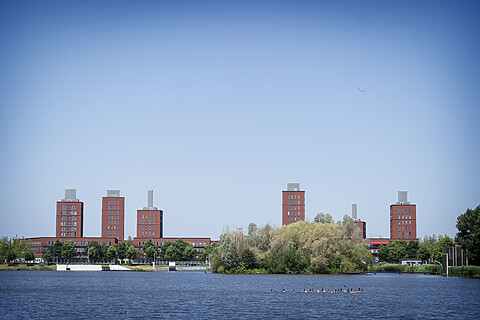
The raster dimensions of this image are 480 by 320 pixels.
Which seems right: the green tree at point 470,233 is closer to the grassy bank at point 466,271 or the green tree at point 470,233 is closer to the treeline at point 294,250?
the grassy bank at point 466,271

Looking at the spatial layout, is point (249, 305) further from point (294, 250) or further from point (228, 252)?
point (228, 252)

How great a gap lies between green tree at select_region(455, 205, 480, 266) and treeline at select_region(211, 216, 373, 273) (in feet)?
86.3

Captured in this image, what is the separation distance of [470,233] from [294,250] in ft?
123

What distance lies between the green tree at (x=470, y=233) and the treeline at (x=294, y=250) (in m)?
26.3

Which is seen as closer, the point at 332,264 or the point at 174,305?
the point at 174,305

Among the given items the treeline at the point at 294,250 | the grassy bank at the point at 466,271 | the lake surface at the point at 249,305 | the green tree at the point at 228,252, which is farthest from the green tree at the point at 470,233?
the green tree at the point at 228,252

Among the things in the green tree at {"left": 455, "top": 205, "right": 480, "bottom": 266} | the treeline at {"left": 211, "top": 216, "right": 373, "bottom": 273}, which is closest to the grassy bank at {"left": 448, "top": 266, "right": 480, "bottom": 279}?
the green tree at {"left": 455, "top": 205, "right": 480, "bottom": 266}

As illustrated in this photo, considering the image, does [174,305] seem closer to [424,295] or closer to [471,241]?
[424,295]

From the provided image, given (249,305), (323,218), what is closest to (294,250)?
(323,218)

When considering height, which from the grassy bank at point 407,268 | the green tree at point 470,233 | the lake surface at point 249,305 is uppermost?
the green tree at point 470,233

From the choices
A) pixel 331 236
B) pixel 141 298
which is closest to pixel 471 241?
pixel 331 236

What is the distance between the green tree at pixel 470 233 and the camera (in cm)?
10856

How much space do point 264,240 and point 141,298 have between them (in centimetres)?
7073

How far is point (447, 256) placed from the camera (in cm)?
12531
